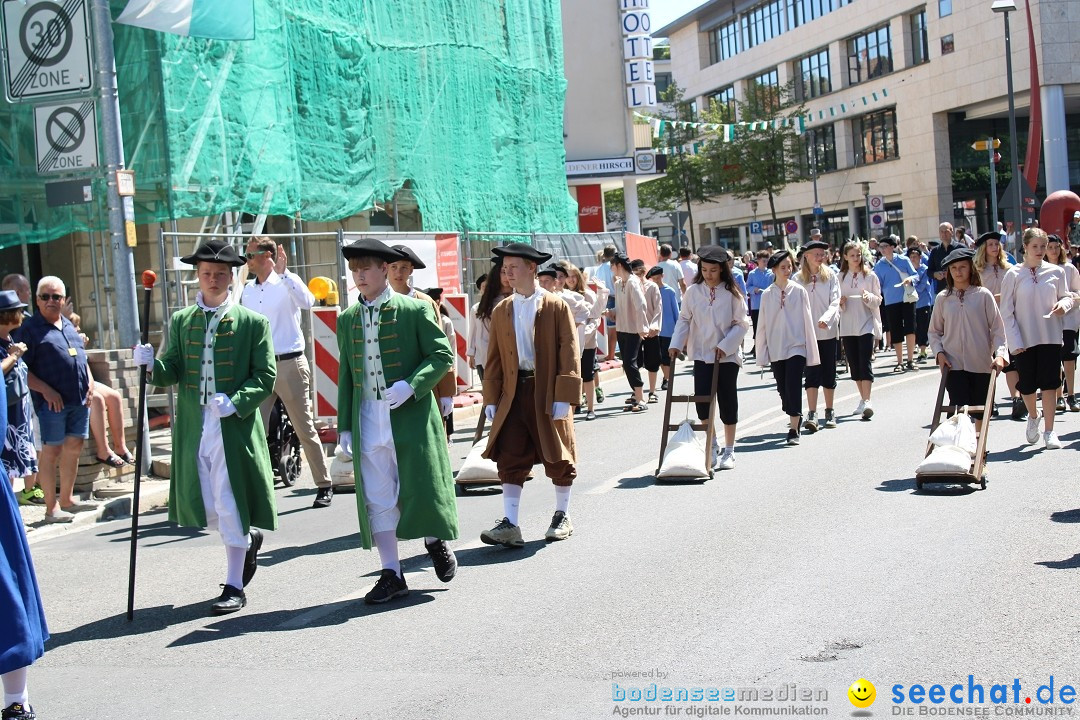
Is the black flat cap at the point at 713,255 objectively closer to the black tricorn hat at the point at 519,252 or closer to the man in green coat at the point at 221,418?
the black tricorn hat at the point at 519,252

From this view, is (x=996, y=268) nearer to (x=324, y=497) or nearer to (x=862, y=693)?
(x=324, y=497)

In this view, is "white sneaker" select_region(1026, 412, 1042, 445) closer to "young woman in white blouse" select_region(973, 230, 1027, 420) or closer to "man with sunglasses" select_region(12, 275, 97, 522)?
"young woman in white blouse" select_region(973, 230, 1027, 420)

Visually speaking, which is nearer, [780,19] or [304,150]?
[304,150]

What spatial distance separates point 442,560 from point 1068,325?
24.5 ft

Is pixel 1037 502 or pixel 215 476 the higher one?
pixel 215 476

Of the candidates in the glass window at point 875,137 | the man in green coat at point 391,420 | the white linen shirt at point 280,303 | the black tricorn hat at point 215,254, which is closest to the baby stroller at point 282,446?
the white linen shirt at point 280,303

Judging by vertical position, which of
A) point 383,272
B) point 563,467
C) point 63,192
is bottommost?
point 563,467

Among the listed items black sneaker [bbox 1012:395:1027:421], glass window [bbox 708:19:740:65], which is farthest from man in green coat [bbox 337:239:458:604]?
glass window [bbox 708:19:740:65]

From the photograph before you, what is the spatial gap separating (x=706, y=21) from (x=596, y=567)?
69910 mm

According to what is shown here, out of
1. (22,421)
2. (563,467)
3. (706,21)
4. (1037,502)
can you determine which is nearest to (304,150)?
(22,421)

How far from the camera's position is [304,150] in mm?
17734

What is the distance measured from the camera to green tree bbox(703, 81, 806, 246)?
60281 mm

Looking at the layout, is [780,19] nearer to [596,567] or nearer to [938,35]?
[938,35]

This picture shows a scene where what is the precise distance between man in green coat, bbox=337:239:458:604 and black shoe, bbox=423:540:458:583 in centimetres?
2
